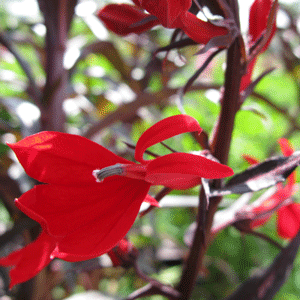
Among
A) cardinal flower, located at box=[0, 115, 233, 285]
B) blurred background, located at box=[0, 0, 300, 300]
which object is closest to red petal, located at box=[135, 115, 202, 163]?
cardinal flower, located at box=[0, 115, 233, 285]

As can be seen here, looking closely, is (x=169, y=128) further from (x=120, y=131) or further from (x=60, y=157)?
(x=120, y=131)

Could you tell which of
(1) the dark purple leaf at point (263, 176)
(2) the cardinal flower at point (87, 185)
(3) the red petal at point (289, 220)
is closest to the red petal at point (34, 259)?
(2) the cardinal flower at point (87, 185)

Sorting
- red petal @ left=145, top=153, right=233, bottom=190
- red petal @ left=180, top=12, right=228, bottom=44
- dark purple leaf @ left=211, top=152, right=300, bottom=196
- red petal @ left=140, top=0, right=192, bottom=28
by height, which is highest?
red petal @ left=140, top=0, right=192, bottom=28

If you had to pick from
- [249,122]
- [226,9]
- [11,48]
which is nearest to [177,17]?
[226,9]

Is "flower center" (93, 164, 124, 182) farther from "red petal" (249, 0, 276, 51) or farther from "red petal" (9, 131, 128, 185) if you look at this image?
"red petal" (249, 0, 276, 51)

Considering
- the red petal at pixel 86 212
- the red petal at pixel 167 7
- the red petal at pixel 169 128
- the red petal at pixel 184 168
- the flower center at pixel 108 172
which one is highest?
the red petal at pixel 167 7

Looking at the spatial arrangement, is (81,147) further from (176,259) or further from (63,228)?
(176,259)

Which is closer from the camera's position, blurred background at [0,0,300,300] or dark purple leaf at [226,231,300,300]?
dark purple leaf at [226,231,300,300]

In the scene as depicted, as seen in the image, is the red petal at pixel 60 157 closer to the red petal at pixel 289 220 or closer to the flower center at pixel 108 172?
the flower center at pixel 108 172
